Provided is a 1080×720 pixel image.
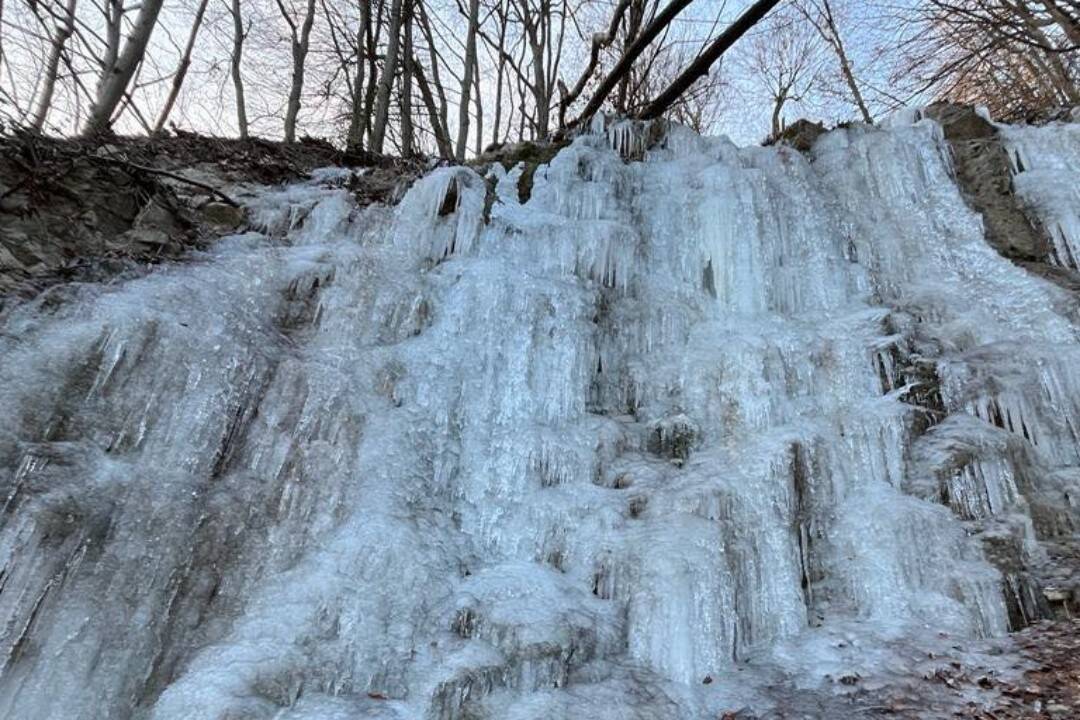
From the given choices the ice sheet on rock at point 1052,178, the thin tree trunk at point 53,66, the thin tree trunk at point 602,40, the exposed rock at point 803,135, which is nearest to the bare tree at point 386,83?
the thin tree trunk at point 602,40

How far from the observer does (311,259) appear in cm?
559

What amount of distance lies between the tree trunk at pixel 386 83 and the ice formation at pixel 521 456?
348 cm

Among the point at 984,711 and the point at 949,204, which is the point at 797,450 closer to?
the point at 984,711

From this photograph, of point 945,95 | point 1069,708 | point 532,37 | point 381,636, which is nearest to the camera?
point 1069,708

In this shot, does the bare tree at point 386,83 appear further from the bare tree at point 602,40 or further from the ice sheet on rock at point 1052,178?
the ice sheet on rock at point 1052,178

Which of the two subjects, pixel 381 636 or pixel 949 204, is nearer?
pixel 381 636

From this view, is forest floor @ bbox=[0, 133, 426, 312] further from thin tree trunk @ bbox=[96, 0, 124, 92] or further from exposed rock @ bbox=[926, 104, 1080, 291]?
exposed rock @ bbox=[926, 104, 1080, 291]

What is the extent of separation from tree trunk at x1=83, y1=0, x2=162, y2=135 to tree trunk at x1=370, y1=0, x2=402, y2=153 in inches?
169

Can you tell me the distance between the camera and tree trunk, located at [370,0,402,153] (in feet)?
32.7

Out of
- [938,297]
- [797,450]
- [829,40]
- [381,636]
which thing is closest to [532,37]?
[829,40]

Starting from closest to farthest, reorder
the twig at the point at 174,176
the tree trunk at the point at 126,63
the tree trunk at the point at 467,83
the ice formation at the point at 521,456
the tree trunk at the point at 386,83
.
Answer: the ice formation at the point at 521,456 < the twig at the point at 174,176 < the tree trunk at the point at 126,63 < the tree trunk at the point at 386,83 < the tree trunk at the point at 467,83

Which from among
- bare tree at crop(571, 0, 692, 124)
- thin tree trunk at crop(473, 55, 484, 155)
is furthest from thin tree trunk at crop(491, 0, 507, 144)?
bare tree at crop(571, 0, 692, 124)

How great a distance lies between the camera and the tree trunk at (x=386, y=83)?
32.7 ft

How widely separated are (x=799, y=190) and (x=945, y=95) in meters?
6.12
